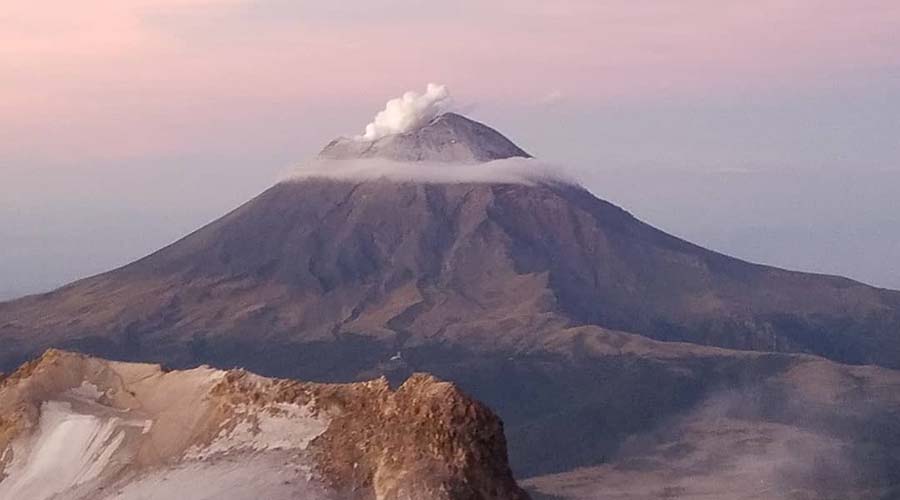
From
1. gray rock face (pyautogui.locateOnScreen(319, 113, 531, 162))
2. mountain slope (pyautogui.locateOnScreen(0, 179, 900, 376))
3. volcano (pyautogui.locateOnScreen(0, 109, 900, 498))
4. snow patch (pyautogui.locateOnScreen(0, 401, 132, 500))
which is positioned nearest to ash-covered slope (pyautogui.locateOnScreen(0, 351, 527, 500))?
snow patch (pyautogui.locateOnScreen(0, 401, 132, 500))

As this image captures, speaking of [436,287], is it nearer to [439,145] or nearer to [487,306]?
[487,306]

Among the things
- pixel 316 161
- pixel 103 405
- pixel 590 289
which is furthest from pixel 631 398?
pixel 103 405

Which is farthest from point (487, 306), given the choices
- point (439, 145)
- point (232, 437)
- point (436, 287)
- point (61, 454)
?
point (232, 437)

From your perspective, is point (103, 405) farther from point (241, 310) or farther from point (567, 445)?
point (241, 310)

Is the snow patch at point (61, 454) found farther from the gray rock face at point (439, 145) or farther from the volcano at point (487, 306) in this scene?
the gray rock face at point (439, 145)

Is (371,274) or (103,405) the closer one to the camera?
(103,405)
